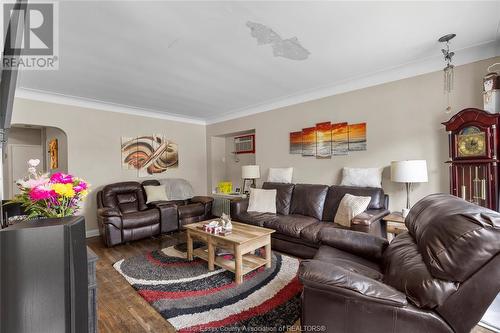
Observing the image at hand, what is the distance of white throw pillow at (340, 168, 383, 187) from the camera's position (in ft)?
10.3

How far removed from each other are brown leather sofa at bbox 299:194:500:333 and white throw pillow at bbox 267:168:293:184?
2662 mm

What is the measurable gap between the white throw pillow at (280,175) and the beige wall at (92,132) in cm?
239

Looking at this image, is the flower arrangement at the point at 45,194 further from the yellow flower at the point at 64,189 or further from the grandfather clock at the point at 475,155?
the grandfather clock at the point at 475,155

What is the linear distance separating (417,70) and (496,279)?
2715mm

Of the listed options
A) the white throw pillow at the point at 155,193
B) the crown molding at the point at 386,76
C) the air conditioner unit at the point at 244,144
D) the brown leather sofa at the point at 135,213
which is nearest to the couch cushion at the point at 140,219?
the brown leather sofa at the point at 135,213

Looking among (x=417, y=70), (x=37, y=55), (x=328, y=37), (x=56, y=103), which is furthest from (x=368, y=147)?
(x=56, y=103)

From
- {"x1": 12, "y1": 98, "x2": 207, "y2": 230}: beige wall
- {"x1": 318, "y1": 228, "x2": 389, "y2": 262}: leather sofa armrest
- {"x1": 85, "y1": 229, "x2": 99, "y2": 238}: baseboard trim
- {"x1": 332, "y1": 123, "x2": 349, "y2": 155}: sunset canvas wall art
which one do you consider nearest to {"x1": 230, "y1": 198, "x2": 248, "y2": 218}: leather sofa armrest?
{"x1": 332, "y1": 123, "x2": 349, "y2": 155}: sunset canvas wall art

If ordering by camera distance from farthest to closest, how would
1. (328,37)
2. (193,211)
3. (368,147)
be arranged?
(193,211) → (368,147) → (328,37)

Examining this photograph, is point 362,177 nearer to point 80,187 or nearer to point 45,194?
point 80,187

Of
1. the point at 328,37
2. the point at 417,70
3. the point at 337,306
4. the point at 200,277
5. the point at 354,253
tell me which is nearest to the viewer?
the point at 337,306

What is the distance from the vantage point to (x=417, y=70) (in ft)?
9.52

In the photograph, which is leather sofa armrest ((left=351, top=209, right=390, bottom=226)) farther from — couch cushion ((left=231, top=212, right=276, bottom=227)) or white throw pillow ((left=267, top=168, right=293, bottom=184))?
white throw pillow ((left=267, top=168, right=293, bottom=184))

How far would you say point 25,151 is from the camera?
18.5 ft

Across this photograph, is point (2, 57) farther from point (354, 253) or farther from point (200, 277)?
point (354, 253)
